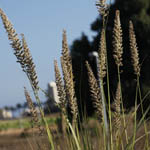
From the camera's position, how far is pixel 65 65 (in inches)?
82.8

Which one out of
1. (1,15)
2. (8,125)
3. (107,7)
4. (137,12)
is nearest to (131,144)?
(107,7)

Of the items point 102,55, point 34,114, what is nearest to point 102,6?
point 102,55

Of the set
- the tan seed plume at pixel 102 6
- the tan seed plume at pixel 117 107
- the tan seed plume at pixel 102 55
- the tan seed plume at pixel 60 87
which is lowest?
the tan seed plume at pixel 117 107

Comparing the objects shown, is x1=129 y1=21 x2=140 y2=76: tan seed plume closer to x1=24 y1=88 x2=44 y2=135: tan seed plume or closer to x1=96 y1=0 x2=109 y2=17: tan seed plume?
x1=96 y1=0 x2=109 y2=17: tan seed plume

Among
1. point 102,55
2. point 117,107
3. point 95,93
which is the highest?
point 102,55

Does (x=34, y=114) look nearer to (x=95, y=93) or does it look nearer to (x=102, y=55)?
(x=95, y=93)

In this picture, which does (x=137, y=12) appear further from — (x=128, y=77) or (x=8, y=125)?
(x=8, y=125)

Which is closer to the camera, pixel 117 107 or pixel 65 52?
pixel 65 52

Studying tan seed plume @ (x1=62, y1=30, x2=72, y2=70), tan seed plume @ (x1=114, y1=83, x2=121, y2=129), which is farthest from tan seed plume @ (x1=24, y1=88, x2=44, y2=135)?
tan seed plume @ (x1=114, y1=83, x2=121, y2=129)

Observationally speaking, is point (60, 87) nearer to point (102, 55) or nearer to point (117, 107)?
point (102, 55)

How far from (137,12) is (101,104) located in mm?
16810

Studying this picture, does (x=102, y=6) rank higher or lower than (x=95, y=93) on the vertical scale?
higher

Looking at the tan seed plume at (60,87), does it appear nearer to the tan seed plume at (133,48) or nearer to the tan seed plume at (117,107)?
the tan seed plume at (117,107)

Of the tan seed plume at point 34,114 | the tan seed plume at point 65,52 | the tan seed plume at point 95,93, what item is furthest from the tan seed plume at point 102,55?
the tan seed plume at point 34,114
